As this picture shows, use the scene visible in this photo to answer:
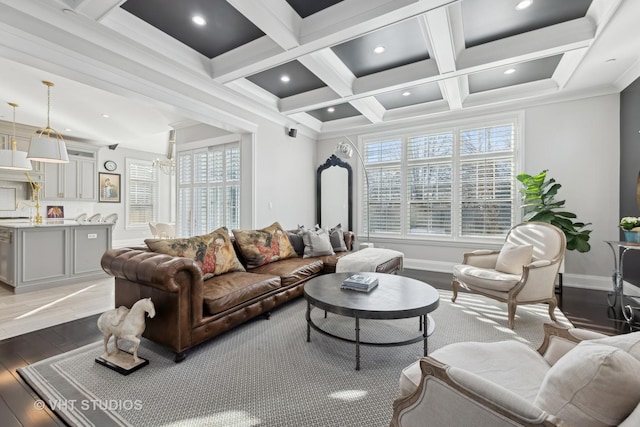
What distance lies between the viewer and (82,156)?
24.2 feet

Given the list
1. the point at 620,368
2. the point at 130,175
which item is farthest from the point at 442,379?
the point at 130,175

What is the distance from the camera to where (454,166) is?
510 cm

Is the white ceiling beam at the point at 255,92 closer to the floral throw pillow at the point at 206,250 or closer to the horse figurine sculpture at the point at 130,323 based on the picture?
the floral throw pillow at the point at 206,250

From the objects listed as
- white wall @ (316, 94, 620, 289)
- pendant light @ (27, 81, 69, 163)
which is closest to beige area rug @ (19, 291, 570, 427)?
white wall @ (316, 94, 620, 289)

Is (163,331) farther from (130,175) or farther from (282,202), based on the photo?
(130,175)

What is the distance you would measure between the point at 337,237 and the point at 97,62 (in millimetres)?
3558

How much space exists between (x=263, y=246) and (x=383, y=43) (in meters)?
2.76

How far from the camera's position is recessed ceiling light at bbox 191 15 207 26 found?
2729 mm

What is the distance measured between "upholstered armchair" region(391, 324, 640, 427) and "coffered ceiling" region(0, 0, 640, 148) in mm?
2539

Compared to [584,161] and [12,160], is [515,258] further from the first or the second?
[12,160]

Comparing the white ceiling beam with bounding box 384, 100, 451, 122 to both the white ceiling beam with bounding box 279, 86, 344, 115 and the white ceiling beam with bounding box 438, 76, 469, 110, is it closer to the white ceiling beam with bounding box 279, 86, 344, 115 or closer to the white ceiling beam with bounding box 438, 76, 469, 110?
the white ceiling beam with bounding box 438, 76, 469, 110

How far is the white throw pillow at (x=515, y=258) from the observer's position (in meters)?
3.16

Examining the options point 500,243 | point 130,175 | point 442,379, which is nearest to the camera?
point 442,379
